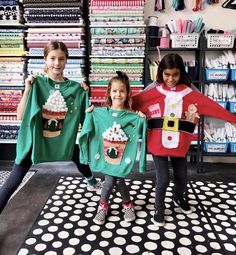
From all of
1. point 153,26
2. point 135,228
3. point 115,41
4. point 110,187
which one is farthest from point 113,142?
point 153,26

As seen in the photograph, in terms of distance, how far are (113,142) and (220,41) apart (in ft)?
5.03

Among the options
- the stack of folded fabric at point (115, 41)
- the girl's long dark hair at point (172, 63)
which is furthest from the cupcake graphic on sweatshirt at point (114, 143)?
the stack of folded fabric at point (115, 41)

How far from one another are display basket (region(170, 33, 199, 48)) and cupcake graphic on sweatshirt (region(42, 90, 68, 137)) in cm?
133

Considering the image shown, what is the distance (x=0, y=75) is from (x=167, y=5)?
1822 millimetres

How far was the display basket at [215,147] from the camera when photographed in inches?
112

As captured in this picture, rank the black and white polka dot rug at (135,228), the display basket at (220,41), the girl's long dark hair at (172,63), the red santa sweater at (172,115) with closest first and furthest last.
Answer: the black and white polka dot rug at (135,228)
the girl's long dark hair at (172,63)
the red santa sweater at (172,115)
the display basket at (220,41)

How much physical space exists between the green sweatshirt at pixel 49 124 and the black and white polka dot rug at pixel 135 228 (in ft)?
1.28

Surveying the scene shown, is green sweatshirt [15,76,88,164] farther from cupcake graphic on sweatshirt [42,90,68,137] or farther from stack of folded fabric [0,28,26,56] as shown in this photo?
stack of folded fabric [0,28,26,56]

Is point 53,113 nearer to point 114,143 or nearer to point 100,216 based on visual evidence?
point 114,143

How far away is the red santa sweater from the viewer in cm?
188

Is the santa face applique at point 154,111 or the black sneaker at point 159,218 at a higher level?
the santa face applique at point 154,111

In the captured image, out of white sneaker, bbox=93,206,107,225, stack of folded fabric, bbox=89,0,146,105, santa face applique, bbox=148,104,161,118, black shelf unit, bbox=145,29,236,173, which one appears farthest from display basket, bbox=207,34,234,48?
white sneaker, bbox=93,206,107,225

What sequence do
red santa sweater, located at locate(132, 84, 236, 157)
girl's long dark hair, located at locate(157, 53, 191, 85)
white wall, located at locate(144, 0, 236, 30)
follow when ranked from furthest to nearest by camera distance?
white wall, located at locate(144, 0, 236, 30) → red santa sweater, located at locate(132, 84, 236, 157) → girl's long dark hair, located at locate(157, 53, 191, 85)

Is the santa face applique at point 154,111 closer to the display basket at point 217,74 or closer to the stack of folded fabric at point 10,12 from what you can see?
the display basket at point 217,74
